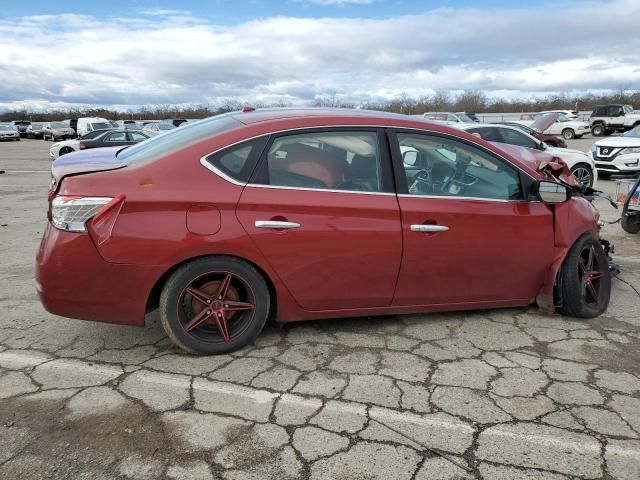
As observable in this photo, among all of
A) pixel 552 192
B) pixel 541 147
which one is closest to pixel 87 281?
pixel 552 192

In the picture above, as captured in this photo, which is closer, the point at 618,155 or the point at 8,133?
the point at 618,155

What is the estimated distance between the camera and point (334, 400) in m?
2.94

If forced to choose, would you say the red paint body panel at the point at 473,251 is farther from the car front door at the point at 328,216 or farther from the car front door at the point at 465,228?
the car front door at the point at 328,216

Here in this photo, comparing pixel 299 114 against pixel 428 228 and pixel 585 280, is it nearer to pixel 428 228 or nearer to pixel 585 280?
pixel 428 228

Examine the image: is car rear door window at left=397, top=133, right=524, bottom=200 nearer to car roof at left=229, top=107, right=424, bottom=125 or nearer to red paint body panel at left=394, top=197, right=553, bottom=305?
red paint body panel at left=394, top=197, right=553, bottom=305

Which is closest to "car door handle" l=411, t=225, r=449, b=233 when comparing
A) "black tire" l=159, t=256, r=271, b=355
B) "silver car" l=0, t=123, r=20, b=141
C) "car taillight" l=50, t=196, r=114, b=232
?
"black tire" l=159, t=256, r=271, b=355

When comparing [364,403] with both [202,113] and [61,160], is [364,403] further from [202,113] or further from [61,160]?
[202,113]

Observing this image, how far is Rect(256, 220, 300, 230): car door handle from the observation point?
326 centimetres

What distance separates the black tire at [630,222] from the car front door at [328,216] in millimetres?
4612

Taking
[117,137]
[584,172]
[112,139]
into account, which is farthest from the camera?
[117,137]

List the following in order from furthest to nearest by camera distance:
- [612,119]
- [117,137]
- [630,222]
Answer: [612,119] → [117,137] → [630,222]

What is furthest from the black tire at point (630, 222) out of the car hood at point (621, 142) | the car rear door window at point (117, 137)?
the car rear door window at point (117, 137)

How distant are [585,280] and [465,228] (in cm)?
128

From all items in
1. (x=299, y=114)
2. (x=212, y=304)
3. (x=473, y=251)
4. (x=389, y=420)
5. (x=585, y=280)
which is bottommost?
(x=389, y=420)
